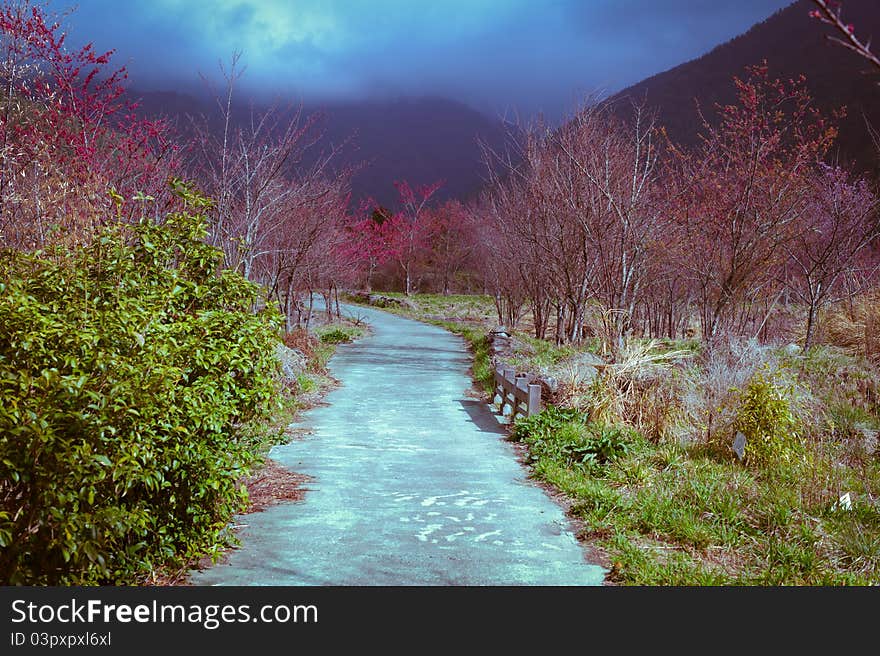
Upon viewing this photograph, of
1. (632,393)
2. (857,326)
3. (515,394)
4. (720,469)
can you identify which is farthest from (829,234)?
(720,469)

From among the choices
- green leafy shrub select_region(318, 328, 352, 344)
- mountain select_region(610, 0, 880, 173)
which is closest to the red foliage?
green leafy shrub select_region(318, 328, 352, 344)

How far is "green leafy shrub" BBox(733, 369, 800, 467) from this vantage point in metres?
6.47

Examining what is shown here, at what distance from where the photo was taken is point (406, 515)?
527cm

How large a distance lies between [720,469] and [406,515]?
2770 millimetres

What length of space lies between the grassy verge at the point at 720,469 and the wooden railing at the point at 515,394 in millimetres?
249

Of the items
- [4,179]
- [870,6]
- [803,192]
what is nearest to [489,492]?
[4,179]

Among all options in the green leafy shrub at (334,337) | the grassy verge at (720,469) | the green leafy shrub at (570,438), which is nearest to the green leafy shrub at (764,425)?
the grassy verge at (720,469)

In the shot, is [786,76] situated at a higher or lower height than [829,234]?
higher

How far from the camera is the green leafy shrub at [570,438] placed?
22.1 ft

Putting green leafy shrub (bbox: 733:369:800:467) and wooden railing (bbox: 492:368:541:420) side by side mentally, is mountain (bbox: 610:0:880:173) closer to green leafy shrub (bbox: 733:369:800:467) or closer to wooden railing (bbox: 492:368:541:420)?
wooden railing (bbox: 492:368:541:420)

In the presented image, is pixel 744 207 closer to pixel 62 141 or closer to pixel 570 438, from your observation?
pixel 570 438

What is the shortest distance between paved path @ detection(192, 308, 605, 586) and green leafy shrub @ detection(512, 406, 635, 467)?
301 mm

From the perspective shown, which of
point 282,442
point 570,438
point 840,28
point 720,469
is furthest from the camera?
point 570,438

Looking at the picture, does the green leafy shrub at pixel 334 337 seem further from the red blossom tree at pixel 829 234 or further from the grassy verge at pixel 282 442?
the red blossom tree at pixel 829 234
